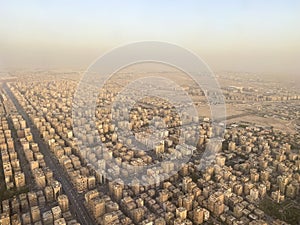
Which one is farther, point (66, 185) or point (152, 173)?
point (152, 173)

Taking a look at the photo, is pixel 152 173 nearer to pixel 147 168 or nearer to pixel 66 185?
pixel 147 168

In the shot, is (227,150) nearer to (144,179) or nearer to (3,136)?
(144,179)

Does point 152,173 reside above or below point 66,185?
above

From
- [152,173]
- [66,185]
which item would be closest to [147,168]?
[152,173]

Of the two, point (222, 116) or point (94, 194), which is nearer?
point (94, 194)

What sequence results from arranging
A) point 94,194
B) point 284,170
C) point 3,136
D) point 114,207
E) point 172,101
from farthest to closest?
point 172,101
point 3,136
point 284,170
point 94,194
point 114,207

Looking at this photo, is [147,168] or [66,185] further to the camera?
[147,168]

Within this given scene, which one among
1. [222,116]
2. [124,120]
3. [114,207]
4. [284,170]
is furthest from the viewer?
[222,116]

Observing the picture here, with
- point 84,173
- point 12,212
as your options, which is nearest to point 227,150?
point 84,173

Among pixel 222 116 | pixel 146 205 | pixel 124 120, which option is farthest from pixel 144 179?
pixel 222 116

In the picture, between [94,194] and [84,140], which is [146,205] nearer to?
[94,194]
